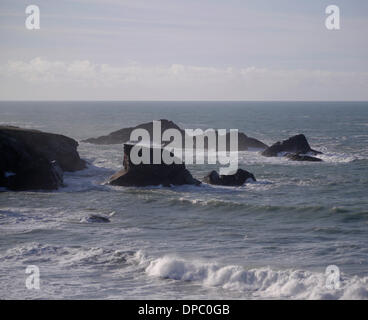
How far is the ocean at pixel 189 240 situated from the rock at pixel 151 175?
1064 mm

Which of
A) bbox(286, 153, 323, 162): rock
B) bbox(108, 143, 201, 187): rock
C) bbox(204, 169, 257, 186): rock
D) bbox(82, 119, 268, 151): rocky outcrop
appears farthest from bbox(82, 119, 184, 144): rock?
bbox(204, 169, 257, 186): rock

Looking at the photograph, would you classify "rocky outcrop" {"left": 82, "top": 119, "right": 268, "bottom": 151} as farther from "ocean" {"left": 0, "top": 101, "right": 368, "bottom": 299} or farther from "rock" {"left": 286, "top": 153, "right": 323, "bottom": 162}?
"ocean" {"left": 0, "top": 101, "right": 368, "bottom": 299}

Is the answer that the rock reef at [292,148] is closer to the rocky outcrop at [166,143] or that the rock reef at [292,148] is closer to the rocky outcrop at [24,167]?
the rocky outcrop at [166,143]

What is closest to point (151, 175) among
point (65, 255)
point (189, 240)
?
point (189, 240)

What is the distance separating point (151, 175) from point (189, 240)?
18778 mm

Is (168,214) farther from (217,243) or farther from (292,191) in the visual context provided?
(292,191)

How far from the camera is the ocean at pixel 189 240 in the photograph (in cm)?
2309

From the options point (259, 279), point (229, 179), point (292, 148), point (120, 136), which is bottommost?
point (259, 279)

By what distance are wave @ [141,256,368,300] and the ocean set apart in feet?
0.15

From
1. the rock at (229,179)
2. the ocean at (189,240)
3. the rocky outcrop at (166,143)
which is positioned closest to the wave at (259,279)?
the ocean at (189,240)

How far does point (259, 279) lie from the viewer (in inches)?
938

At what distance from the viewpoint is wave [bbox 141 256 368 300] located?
22.2m

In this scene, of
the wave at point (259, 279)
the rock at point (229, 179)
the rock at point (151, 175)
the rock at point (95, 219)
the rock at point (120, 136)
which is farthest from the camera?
the rock at point (120, 136)

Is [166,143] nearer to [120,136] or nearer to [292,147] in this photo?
[120,136]
